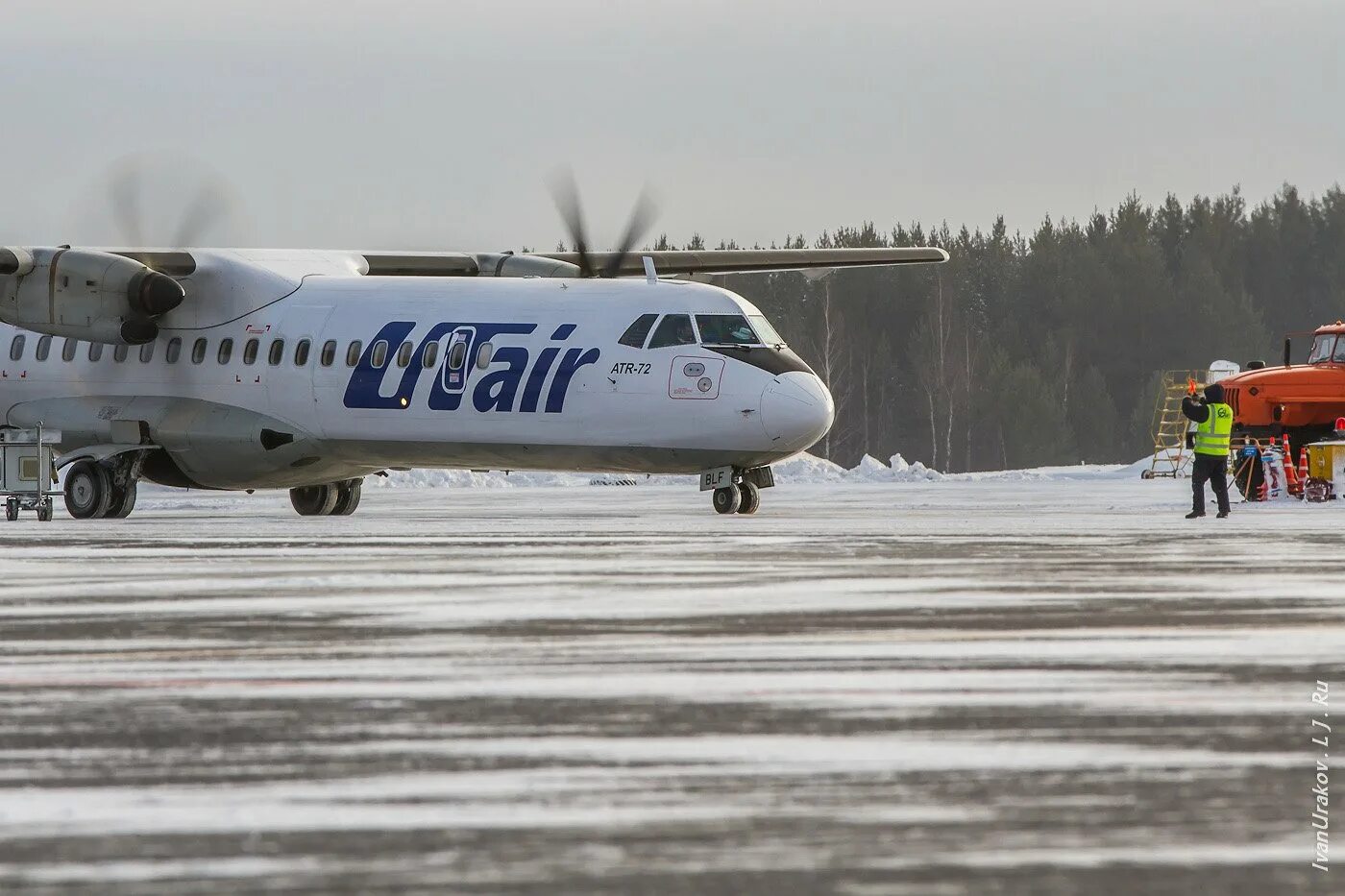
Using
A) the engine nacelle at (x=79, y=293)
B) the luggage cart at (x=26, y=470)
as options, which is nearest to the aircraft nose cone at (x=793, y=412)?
the engine nacelle at (x=79, y=293)

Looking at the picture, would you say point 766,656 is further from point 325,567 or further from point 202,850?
point 325,567

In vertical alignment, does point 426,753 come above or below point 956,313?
below

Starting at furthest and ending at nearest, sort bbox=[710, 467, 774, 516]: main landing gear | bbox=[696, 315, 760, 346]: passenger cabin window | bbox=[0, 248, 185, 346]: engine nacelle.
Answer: bbox=[0, 248, 185, 346]: engine nacelle → bbox=[710, 467, 774, 516]: main landing gear → bbox=[696, 315, 760, 346]: passenger cabin window

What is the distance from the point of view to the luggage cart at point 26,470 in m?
28.0

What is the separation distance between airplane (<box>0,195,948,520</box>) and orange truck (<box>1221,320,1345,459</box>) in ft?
45.2

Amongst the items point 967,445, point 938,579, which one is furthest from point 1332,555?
point 967,445

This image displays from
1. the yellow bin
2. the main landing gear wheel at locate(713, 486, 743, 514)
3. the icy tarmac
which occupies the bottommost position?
the icy tarmac

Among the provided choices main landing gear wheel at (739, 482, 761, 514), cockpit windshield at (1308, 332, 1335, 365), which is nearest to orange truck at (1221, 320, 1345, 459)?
cockpit windshield at (1308, 332, 1335, 365)

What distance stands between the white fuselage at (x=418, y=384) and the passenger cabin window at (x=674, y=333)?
0.22ft

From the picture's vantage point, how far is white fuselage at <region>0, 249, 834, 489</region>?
2533 cm

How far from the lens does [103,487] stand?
28.1 metres

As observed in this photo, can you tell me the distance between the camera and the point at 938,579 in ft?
Answer: 51.8

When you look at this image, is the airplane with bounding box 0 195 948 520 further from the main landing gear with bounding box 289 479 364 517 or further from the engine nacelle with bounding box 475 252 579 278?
the engine nacelle with bounding box 475 252 579 278

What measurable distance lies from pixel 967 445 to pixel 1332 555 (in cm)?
7460
